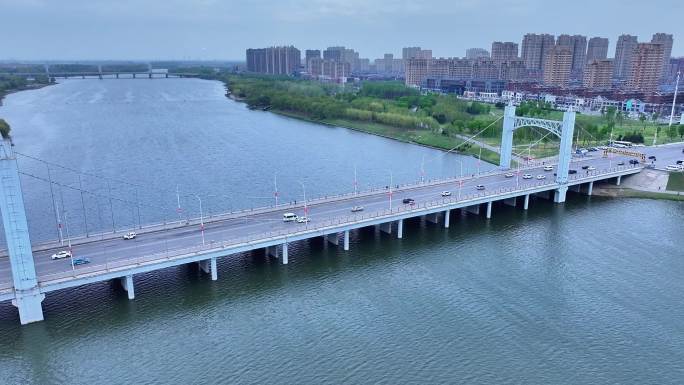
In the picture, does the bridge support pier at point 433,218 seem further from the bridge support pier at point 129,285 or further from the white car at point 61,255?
the white car at point 61,255

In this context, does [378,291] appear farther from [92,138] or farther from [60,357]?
[92,138]

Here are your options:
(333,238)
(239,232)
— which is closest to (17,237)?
(239,232)

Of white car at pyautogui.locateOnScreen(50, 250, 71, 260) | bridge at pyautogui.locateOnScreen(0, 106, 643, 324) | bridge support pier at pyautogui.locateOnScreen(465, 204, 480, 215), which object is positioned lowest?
bridge support pier at pyautogui.locateOnScreen(465, 204, 480, 215)

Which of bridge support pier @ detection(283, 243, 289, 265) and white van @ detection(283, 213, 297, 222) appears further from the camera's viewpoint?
white van @ detection(283, 213, 297, 222)

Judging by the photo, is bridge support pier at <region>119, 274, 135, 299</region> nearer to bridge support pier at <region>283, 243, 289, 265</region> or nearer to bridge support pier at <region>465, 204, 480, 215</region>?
bridge support pier at <region>283, 243, 289, 265</region>

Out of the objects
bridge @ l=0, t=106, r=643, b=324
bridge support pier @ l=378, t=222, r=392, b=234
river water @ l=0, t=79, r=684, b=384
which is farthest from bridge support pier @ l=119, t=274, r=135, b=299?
bridge support pier @ l=378, t=222, r=392, b=234

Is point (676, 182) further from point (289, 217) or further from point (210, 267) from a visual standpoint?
point (210, 267)

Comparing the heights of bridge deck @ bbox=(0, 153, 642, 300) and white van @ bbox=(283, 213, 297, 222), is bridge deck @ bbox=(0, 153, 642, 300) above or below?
below
